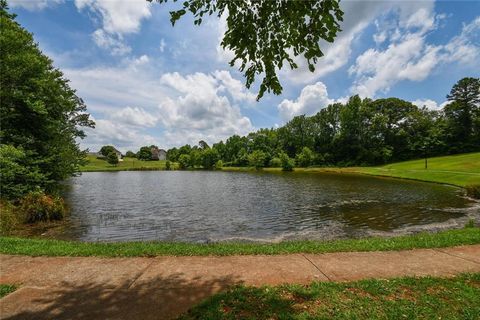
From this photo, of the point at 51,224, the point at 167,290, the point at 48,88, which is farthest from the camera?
the point at 48,88

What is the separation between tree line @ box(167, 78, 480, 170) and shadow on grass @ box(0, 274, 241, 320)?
83.1m

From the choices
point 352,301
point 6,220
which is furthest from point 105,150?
point 352,301

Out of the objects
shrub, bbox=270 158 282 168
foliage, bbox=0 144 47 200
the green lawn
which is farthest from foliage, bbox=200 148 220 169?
the green lawn

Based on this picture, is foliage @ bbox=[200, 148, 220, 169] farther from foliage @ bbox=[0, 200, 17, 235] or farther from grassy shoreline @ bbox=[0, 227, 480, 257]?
grassy shoreline @ bbox=[0, 227, 480, 257]

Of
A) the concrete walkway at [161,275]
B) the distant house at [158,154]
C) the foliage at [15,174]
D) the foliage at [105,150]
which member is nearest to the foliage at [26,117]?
the foliage at [15,174]

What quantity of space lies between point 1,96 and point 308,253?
2075cm

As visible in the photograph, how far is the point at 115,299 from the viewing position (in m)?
5.89

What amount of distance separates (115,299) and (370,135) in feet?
327

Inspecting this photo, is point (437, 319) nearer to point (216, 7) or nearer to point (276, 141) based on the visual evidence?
point (216, 7)

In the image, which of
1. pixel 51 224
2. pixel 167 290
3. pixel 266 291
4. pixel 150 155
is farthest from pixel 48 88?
pixel 150 155

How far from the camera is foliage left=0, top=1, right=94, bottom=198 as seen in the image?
58.5 ft

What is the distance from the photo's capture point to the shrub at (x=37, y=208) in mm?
17564

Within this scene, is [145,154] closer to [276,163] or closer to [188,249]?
[276,163]

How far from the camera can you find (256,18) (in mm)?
5137
